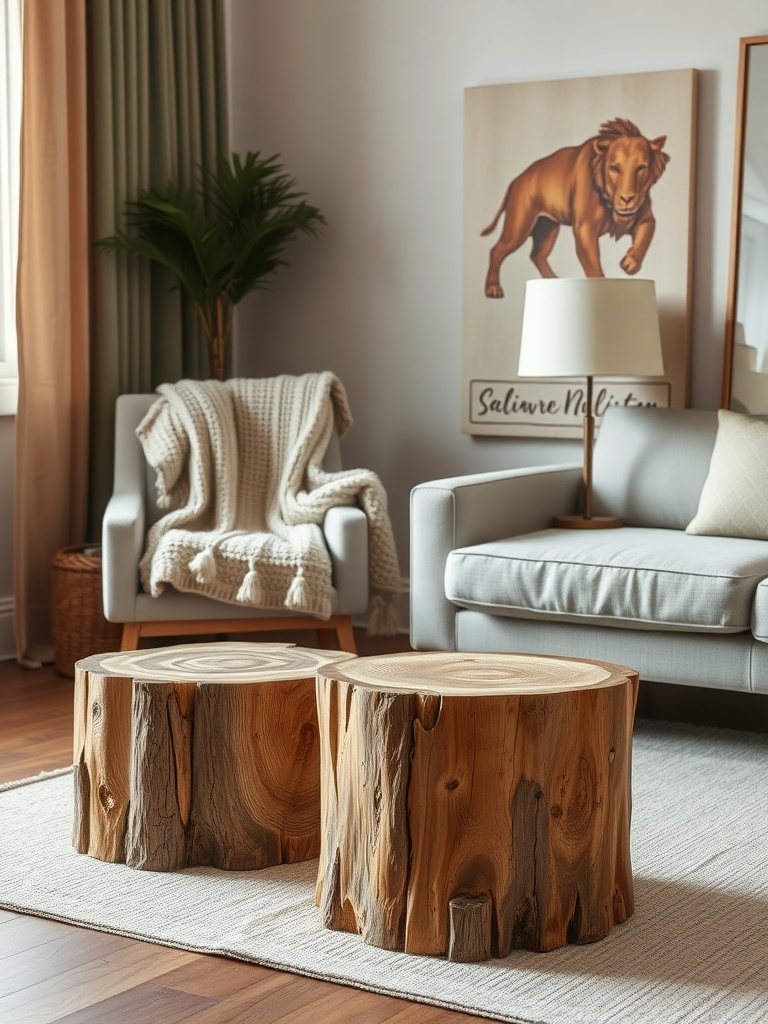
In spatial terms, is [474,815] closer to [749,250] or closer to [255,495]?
[255,495]

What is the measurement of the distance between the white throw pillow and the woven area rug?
0.79 meters

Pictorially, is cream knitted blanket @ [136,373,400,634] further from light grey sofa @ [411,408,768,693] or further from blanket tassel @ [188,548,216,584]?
light grey sofa @ [411,408,768,693]

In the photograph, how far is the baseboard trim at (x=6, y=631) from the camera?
13.8ft

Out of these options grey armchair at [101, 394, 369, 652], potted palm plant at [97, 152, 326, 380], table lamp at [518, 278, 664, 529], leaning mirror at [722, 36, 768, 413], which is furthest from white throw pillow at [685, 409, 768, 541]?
potted palm plant at [97, 152, 326, 380]

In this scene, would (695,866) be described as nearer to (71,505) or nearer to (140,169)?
(71,505)

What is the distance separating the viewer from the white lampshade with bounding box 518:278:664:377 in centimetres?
365

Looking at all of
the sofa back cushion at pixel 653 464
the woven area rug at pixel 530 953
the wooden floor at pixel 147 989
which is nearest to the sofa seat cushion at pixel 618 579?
the sofa back cushion at pixel 653 464

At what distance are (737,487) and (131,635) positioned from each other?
5.37ft

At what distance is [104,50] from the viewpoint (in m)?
4.18

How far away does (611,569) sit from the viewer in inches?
122

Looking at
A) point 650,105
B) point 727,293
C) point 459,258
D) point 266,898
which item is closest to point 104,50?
point 459,258

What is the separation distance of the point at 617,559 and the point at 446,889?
1.29m

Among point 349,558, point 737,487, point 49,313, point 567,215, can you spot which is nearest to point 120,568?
point 349,558

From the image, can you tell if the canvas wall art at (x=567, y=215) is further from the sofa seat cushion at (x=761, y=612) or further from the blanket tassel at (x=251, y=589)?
the sofa seat cushion at (x=761, y=612)
